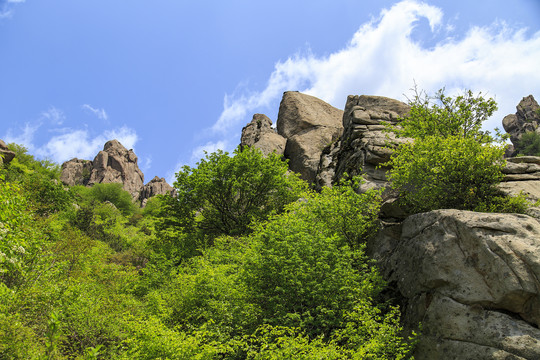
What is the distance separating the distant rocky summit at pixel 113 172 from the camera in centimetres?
10456

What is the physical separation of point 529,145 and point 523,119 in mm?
21468

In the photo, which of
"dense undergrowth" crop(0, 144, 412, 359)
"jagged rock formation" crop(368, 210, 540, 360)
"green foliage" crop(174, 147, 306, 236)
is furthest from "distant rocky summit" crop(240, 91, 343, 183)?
"jagged rock formation" crop(368, 210, 540, 360)

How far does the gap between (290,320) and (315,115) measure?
35.5m

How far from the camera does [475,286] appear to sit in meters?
10.1

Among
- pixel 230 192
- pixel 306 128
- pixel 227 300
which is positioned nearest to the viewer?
pixel 227 300

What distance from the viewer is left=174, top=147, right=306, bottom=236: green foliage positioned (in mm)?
28734

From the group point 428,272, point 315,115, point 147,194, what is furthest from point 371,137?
point 147,194

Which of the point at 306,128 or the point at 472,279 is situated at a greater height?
the point at 306,128

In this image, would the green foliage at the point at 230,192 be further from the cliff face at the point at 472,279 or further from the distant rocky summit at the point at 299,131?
the cliff face at the point at 472,279

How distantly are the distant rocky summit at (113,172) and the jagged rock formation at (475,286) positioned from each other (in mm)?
102994

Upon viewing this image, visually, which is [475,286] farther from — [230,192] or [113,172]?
[113,172]

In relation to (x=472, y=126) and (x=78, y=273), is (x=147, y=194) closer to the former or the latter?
(x=78, y=273)

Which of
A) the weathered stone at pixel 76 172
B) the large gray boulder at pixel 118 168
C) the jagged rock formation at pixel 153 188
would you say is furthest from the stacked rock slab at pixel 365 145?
the weathered stone at pixel 76 172

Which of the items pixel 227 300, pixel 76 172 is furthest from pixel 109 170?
pixel 227 300
